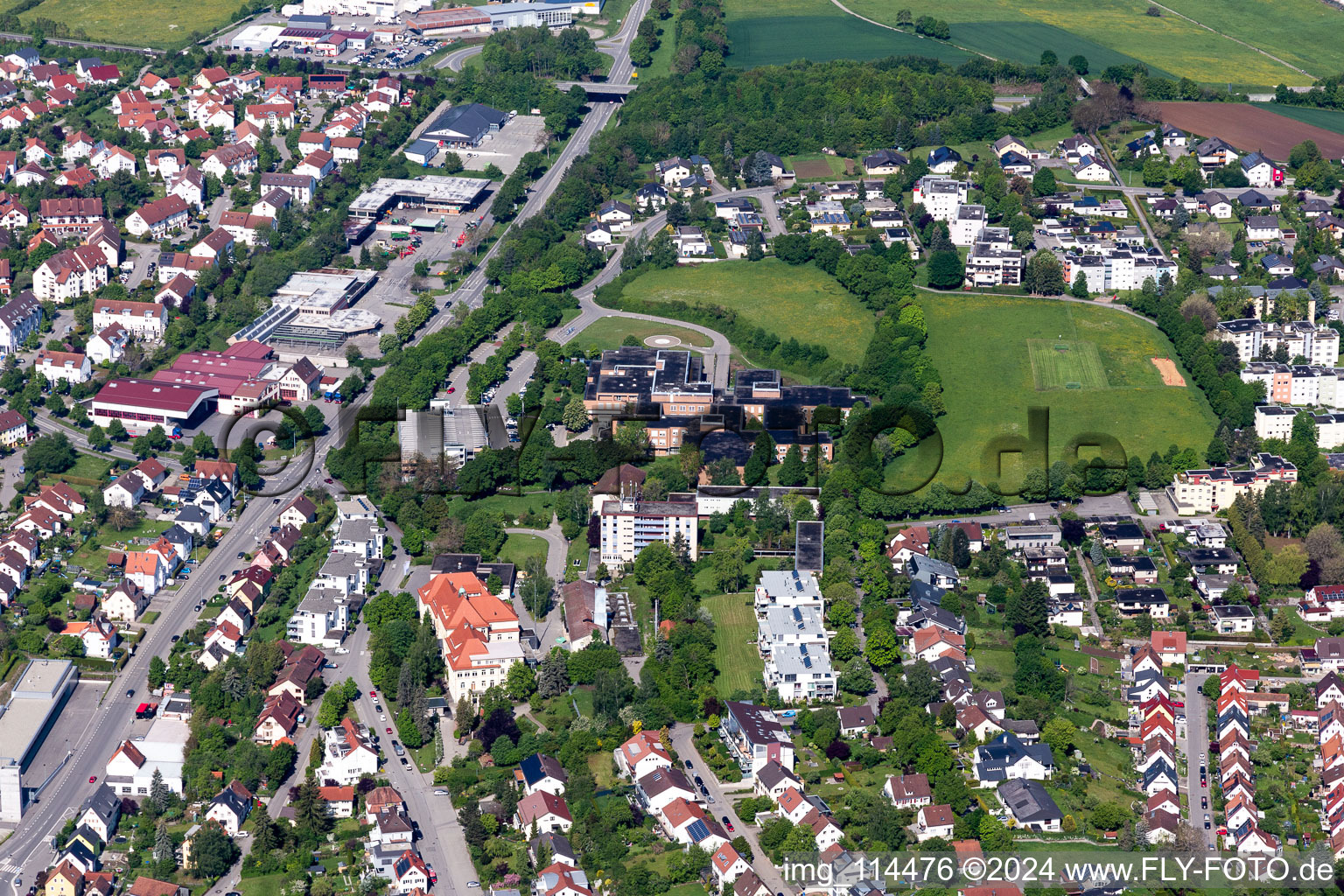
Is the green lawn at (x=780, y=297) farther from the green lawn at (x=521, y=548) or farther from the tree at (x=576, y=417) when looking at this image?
the green lawn at (x=521, y=548)

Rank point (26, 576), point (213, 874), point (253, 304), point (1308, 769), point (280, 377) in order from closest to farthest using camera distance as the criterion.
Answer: point (213, 874) < point (1308, 769) < point (26, 576) < point (280, 377) < point (253, 304)

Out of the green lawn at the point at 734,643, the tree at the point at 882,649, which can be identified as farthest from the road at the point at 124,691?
the tree at the point at 882,649

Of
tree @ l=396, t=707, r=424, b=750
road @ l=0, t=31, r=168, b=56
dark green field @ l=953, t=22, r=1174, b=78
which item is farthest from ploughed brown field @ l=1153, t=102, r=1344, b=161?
tree @ l=396, t=707, r=424, b=750

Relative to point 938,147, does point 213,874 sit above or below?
below

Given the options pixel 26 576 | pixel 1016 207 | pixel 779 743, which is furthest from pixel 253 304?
pixel 779 743

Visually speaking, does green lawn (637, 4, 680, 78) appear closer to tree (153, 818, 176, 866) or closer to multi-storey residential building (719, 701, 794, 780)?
multi-storey residential building (719, 701, 794, 780)

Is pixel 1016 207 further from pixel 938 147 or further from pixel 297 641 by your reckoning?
pixel 297 641
